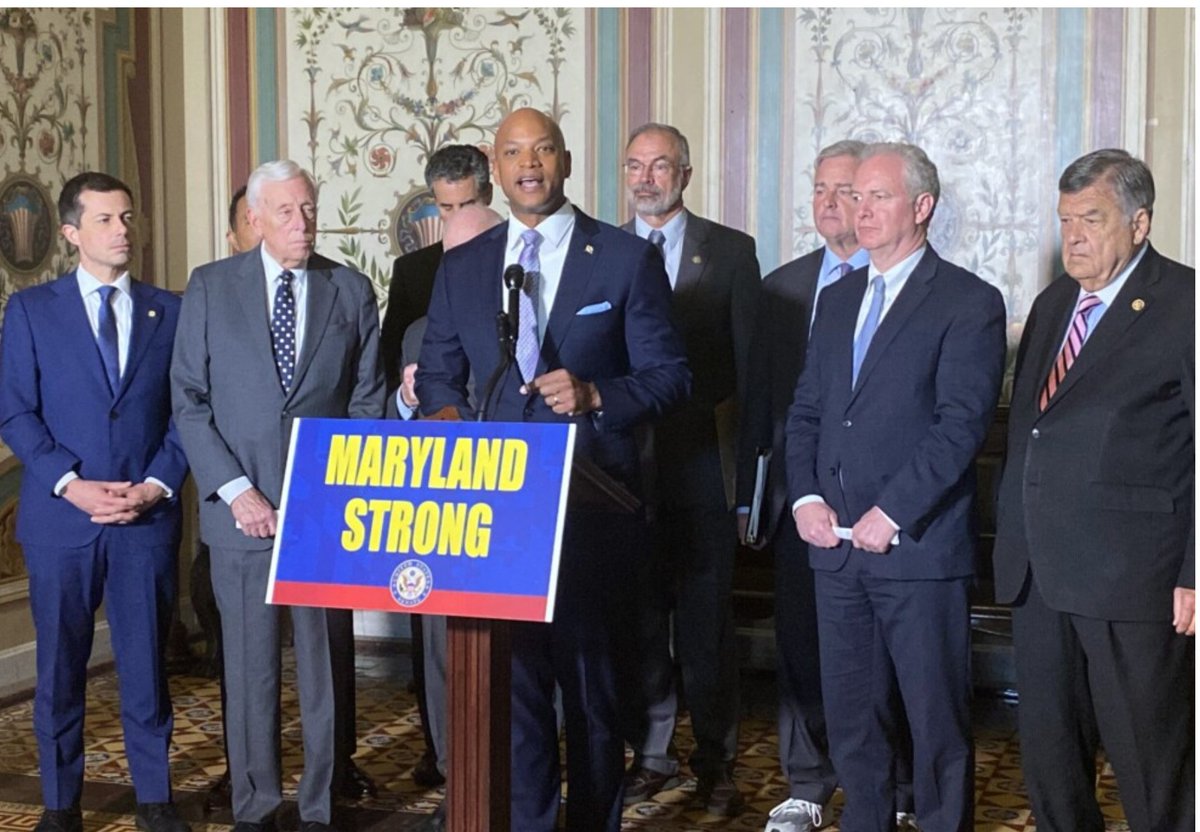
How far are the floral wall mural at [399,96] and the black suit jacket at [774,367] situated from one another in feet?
6.28

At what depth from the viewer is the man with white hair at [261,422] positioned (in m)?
3.49

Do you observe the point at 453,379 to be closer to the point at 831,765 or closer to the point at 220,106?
the point at 831,765

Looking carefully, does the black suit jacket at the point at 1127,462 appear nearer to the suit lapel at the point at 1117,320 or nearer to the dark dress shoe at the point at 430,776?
the suit lapel at the point at 1117,320

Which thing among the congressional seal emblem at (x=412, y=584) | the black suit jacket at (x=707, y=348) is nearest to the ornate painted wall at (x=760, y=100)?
the black suit jacket at (x=707, y=348)

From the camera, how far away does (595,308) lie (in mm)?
3178

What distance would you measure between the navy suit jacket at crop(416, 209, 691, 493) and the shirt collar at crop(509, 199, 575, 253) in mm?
20

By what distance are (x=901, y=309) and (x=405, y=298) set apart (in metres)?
1.58

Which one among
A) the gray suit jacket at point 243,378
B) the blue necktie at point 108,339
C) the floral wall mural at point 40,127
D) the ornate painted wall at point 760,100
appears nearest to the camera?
the gray suit jacket at point 243,378

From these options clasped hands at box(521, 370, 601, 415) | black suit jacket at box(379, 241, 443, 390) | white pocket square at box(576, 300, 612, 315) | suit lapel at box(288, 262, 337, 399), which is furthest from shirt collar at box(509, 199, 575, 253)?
black suit jacket at box(379, 241, 443, 390)

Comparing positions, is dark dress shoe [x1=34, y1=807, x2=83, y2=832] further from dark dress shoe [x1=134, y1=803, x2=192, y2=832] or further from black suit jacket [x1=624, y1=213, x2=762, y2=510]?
black suit jacket [x1=624, y1=213, x2=762, y2=510]

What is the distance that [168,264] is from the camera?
19.4ft

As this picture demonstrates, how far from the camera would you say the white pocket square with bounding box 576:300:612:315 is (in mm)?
3174

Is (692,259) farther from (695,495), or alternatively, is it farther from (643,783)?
(643,783)

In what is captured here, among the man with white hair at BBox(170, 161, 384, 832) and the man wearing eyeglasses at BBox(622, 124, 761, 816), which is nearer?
the man with white hair at BBox(170, 161, 384, 832)
